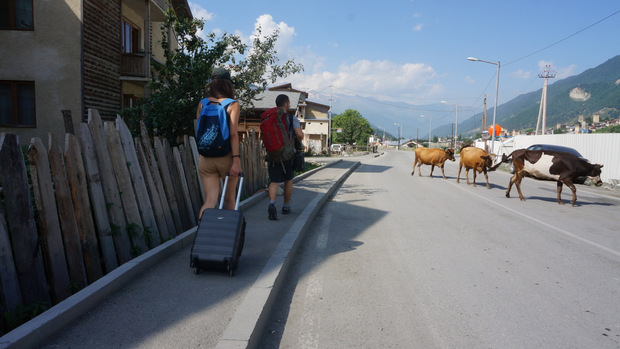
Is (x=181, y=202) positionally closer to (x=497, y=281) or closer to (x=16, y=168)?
(x=16, y=168)

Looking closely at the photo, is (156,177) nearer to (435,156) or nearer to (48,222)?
(48,222)

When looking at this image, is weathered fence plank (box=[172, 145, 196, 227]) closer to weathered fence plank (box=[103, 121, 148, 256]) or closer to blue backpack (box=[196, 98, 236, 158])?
weathered fence plank (box=[103, 121, 148, 256])

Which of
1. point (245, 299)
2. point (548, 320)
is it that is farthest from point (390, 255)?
point (245, 299)

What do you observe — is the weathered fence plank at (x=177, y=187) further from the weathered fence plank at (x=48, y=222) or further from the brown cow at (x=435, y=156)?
the brown cow at (x=435, y=156)

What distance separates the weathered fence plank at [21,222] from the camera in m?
3.17

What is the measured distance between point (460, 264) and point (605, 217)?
20.2ft

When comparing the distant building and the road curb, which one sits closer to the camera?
the road curb

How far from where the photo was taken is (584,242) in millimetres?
6637

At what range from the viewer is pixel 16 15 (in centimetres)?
1202

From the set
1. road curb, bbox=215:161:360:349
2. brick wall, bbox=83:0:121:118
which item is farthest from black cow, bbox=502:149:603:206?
brick wall, bbox=83:0:121:118

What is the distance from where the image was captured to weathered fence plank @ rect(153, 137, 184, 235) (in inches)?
221

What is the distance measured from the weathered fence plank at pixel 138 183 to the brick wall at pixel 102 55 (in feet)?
26.8

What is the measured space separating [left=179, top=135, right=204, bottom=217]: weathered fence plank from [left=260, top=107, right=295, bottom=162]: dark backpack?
1.21m

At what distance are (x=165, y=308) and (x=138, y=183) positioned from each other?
2061mm
